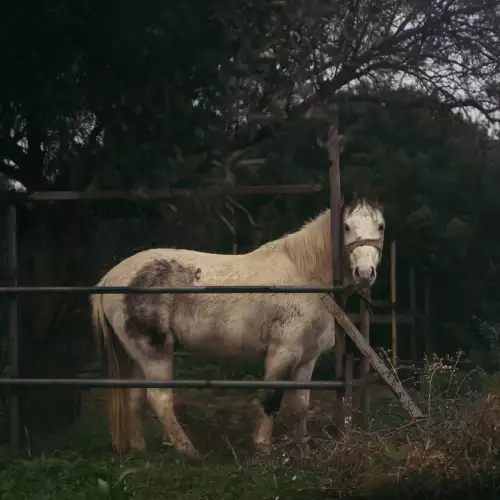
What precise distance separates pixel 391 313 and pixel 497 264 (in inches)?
47.2

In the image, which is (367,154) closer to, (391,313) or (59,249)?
(391,313)

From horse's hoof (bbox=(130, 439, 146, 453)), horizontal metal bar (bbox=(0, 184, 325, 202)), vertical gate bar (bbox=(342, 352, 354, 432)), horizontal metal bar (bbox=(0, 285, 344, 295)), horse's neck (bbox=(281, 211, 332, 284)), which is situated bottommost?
horse's hoof (bbox=(130, 439, 146, 453))

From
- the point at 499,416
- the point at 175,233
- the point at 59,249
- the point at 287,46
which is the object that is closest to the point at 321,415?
the point at 175,233

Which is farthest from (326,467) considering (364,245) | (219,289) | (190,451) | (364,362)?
(364,245)

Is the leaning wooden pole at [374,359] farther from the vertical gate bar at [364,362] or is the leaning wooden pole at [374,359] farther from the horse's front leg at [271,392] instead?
the horse's front leg at [271,392]

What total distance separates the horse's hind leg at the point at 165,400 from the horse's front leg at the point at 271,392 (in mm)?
464

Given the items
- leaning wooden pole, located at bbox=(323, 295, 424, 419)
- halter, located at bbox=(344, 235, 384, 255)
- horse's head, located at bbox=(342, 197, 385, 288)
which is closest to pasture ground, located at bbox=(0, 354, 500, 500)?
leaning wooden pole, located at bbox=(323, 295, 424, 419)

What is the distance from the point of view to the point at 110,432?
5.61 metres

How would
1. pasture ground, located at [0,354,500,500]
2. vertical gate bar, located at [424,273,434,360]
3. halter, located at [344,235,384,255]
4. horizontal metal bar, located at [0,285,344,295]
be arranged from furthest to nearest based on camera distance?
vertical gate bar, located at [424,273,434,360]
halter, located at [344,235,384,255]
horizontal metal bar, located at [0,285,344,295]
pasture ground, located at [0,354,500,500]

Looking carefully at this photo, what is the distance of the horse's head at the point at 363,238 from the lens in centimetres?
507

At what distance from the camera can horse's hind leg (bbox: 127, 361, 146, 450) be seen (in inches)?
215

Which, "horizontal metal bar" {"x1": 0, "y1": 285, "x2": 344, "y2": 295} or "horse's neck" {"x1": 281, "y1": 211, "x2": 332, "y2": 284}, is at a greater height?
"horse's neck" {"x1": 281, "y1": 211, "x2": 332, "y2": 284}

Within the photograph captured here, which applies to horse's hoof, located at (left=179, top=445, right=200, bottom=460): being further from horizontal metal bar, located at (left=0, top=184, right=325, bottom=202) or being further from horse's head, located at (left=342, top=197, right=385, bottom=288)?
horizontal metal bar, located at (left=0, top=184, right=325, bottom=202)

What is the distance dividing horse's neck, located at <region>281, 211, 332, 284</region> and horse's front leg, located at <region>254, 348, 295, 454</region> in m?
0.55
